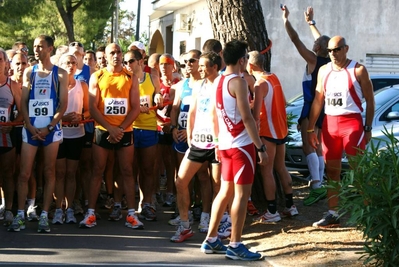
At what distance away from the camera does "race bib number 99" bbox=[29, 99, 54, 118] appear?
9758 mm

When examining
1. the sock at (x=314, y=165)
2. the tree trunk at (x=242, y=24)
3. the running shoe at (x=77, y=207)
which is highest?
the tree trunk at (x=242, y=24)

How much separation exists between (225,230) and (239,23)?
3.23m

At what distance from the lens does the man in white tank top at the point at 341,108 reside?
912 cm

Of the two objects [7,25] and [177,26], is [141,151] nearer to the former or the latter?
[177,26]

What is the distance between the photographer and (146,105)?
10719 millimetres

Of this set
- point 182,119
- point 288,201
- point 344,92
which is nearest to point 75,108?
point 182,119

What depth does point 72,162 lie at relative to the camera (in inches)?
404

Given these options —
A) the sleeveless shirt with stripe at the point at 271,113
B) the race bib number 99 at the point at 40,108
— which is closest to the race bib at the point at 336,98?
the sleeveless shirt with stripe at the point at 271,113

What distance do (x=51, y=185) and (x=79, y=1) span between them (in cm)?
2987

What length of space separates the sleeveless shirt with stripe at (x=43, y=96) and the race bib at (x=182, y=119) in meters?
1.55

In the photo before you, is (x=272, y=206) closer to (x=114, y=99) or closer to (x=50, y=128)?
(x=114, y=99)

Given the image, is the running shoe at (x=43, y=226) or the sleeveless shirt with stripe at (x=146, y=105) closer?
the running shoe at (x=43, y=226)

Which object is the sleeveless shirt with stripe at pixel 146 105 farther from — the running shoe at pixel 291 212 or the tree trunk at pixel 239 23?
the running shoe at pixel 291 212

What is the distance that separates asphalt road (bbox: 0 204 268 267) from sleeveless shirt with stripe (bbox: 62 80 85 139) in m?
1.16
